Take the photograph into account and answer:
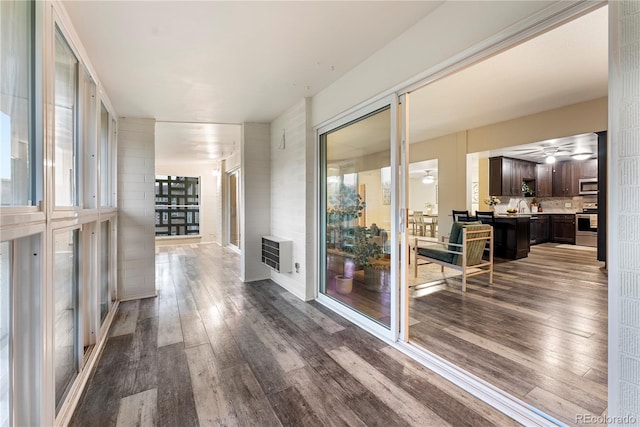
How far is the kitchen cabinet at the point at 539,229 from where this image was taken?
753 cm

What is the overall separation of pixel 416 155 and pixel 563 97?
3.12 m

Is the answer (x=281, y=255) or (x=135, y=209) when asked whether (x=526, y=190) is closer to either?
(x=281, y=255)

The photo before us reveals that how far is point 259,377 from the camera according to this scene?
1.99 m

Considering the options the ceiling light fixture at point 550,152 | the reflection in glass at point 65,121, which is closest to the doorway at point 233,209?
the reflection in glass at point 65,121

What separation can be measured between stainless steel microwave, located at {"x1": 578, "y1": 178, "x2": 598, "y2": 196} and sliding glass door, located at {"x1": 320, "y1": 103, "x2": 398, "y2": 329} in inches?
316

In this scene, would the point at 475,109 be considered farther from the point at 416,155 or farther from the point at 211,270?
the point at 211,270

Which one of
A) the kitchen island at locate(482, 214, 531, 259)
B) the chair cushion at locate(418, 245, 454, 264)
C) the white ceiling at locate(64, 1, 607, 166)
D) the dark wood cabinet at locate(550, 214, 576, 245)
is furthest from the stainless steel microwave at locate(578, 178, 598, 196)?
the chair cushion at locate(418, 245, 454, 264)

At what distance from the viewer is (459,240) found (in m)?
3.97

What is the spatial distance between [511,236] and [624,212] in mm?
5115

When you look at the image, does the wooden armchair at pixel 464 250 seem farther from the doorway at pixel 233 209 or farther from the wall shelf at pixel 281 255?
the doorway at pixel 233 209

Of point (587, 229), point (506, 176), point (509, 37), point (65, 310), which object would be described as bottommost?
point (65, 310)

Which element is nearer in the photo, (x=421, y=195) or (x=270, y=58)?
(x=270, y=58)

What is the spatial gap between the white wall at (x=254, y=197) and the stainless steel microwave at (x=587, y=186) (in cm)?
849

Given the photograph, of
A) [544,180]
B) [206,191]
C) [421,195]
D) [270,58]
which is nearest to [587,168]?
[544,180]
